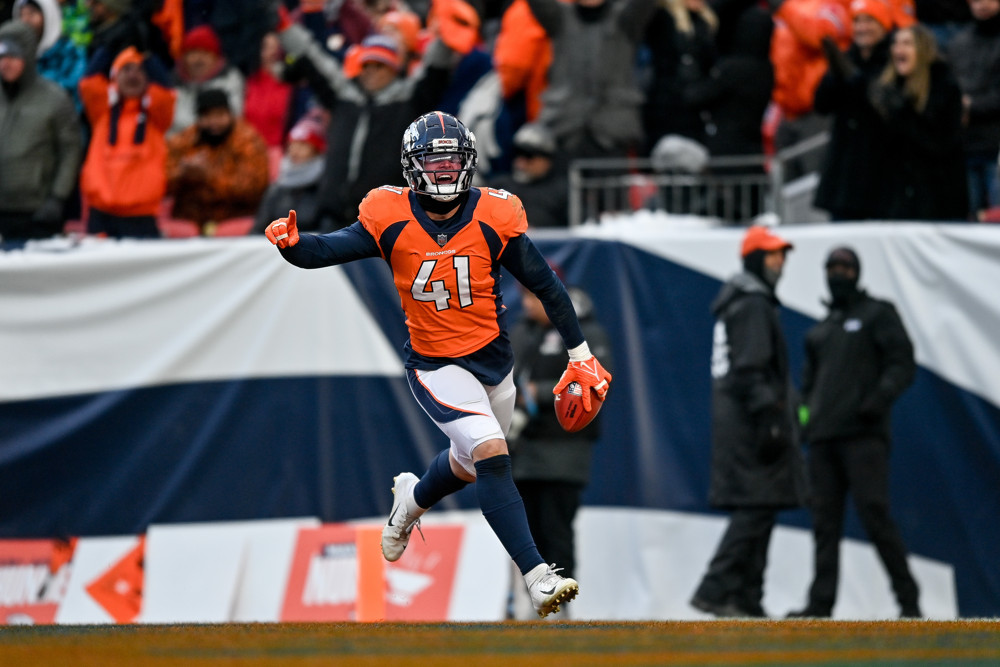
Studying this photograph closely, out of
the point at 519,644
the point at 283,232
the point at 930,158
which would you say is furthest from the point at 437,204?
the point at 930,158

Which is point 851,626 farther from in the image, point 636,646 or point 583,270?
point 583,270

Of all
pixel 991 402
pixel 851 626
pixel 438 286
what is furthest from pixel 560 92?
pixel 851 626

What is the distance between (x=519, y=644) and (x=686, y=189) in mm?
5905

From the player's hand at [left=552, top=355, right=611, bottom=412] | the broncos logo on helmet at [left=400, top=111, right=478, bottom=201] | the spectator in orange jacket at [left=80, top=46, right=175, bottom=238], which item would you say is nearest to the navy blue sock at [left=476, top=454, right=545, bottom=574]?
the player's hand at [left=552, top=355, right=611, bottom=412]

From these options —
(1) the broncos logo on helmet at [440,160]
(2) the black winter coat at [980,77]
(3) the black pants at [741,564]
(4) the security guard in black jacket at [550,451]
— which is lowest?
(3) the black pants at [741,564]

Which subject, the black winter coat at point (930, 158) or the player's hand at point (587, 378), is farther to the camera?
the black winter coat at point (930, 158)

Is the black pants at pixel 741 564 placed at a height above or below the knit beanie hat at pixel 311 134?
below

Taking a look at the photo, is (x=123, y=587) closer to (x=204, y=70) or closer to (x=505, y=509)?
(x=505, y=509)

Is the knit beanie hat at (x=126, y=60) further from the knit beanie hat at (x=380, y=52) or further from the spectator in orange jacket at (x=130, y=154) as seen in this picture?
the knit beanie hat at (x=380, y=52)

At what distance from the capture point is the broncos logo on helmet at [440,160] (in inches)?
257

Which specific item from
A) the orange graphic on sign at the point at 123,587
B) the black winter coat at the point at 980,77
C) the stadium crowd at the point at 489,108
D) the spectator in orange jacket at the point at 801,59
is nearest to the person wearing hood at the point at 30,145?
the stadium crowd at the point at 489,108

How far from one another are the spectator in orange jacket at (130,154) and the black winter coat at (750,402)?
14.6 ft

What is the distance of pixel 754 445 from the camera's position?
356 inches

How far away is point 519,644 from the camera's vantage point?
17.5 ft
